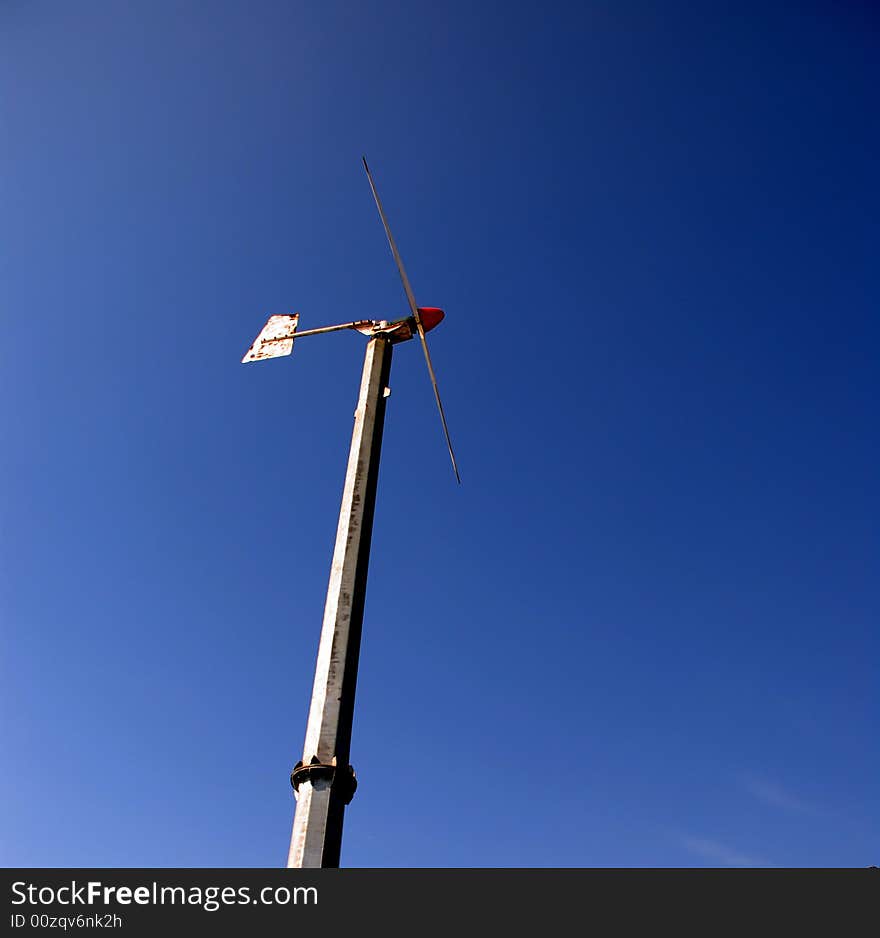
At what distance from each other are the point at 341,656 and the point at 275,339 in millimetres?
5345

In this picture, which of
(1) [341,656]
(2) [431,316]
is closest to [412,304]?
(2) [431,316]

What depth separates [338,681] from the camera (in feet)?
16.2

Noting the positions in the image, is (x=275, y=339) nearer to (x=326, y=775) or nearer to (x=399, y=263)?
(x=399, y=263)

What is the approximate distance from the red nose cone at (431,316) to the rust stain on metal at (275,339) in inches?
67.9

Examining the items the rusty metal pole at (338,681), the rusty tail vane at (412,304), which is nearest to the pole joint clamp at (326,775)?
the rusty metal pole at (338,681)

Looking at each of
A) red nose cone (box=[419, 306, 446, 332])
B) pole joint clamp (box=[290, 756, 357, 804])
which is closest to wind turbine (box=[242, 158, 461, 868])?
pole joint clamp (box=[290, 756, 357, 804])

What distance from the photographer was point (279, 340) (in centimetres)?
908

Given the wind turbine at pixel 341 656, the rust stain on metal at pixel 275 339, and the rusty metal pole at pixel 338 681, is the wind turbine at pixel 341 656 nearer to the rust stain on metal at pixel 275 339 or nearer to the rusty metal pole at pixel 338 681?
the rusty metal pole at pixel 338 681

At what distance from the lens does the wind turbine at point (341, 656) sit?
177 inches

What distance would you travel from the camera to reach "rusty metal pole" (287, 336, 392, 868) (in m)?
4.48

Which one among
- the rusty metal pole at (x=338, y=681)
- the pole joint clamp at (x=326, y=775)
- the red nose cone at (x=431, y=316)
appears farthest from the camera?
the red nose cone at (x=431, y=316)
